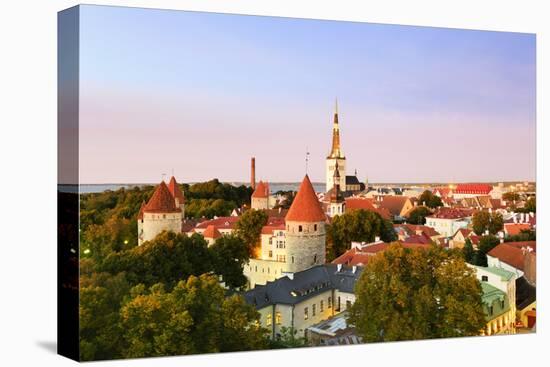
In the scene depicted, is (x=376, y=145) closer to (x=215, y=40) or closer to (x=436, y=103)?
(x=436, y=103)

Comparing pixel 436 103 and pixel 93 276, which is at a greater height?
pixel 436 103

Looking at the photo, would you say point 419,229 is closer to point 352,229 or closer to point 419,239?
point 419,239

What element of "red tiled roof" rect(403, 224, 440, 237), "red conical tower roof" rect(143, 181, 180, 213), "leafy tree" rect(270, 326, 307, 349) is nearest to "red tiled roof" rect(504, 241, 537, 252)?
"red tiled roof" rect(403, 224, 440, 237)

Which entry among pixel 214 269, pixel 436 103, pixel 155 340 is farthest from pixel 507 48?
pixel 155 340

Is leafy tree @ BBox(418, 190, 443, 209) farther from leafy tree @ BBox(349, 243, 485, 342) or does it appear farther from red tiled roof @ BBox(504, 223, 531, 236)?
red tiled roof @ BBox(504, 223, 531, 236)

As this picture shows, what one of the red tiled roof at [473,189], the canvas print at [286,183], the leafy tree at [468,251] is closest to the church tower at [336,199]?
the canvas print at [286,183]
